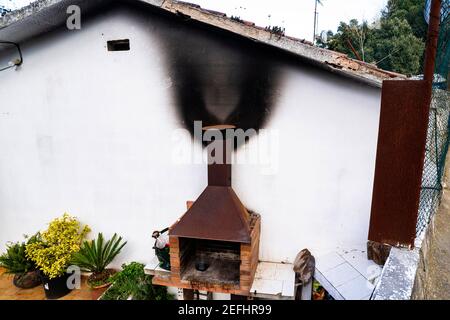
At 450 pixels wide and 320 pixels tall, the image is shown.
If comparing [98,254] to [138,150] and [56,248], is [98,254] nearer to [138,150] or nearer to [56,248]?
[56,248]

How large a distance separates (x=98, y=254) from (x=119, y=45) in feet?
13.0

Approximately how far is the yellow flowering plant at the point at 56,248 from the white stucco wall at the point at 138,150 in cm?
→ 38

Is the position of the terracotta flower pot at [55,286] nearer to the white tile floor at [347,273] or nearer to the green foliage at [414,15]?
the white tile floor at [347,273]

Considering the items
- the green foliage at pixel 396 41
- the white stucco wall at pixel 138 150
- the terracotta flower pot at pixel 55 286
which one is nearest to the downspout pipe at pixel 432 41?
the white stucco wall at pixel 138 150

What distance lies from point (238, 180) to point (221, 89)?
1581mm

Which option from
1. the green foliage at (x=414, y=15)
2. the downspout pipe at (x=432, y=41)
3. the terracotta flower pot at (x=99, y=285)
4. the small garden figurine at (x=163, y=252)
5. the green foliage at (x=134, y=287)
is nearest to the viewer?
the downspout pipe at (x=432, y=41)

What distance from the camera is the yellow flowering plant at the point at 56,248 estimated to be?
5.85 meters

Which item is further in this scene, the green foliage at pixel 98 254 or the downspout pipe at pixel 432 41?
the green foliage at pixel 98 254

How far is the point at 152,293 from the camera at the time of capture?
5723 mm

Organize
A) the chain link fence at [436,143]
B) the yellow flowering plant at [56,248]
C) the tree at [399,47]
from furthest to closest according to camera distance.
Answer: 1. the tree at [399,47]
2. the yellow flowering plant at [56,248]
3. the chain link fence at [436,143]

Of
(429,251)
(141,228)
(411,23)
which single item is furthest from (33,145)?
(411,23)

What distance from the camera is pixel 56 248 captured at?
19.3 ft

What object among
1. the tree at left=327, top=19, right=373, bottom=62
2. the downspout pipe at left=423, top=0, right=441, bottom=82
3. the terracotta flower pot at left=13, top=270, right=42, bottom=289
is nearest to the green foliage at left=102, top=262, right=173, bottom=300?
the terracotta flower pot at left=13, top=270, right=42, bottom=289
